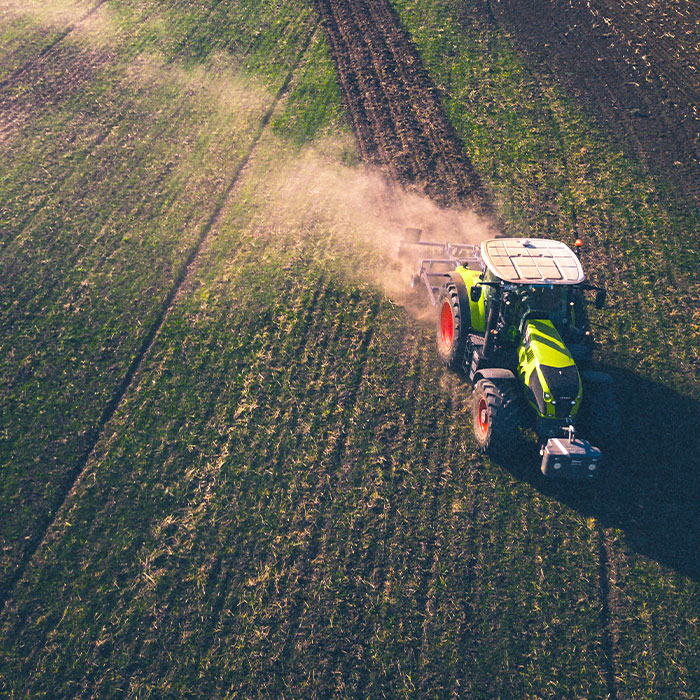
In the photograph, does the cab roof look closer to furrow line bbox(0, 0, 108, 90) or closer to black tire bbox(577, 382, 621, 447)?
black tire bbox(577, 382, 621, 447)

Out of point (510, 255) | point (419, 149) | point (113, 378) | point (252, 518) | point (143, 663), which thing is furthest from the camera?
point (419, 149)

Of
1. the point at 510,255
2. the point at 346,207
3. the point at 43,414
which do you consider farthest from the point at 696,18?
the point at 43,414

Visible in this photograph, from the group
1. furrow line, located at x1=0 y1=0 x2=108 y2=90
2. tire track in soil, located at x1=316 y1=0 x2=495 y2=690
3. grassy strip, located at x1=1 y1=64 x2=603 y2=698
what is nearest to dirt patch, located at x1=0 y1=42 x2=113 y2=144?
furrow line, located at x1=0 y1=0 x2=108 y2=90

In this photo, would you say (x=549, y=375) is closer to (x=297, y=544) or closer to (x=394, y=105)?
(x=297, y=544)

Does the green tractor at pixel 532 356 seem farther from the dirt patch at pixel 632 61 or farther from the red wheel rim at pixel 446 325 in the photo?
the dirt patch at pixel 632 61

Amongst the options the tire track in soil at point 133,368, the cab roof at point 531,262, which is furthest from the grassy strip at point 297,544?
the cab roof at point 531,262

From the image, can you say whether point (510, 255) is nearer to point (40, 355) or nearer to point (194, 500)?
point (194, 500)
